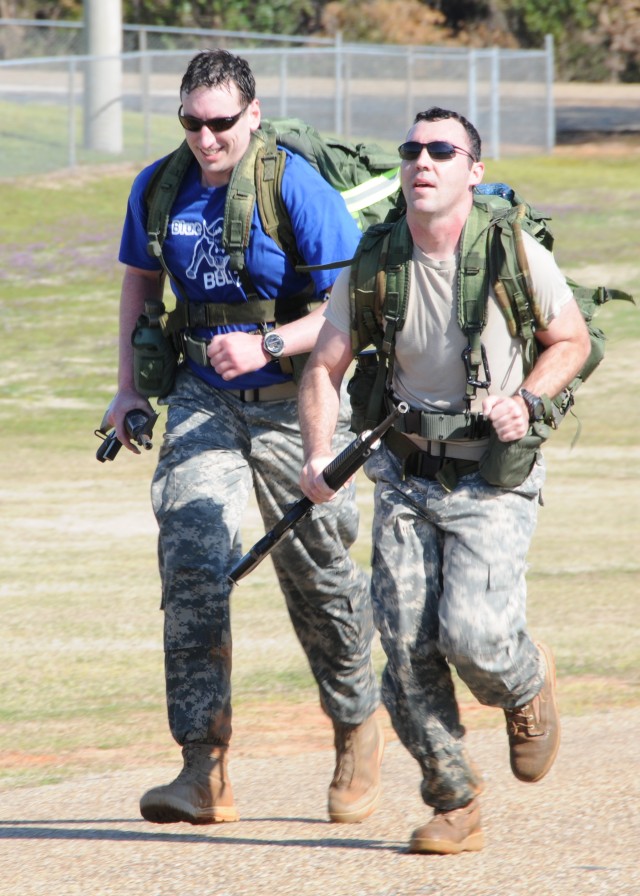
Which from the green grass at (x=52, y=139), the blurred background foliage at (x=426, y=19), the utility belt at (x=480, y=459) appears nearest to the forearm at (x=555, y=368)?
the utility belt at (x=480, y=459)

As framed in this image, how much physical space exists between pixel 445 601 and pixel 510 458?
430mm

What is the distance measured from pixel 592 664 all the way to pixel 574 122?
34.6 metres

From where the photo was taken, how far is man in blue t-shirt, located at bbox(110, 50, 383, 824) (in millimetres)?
4785

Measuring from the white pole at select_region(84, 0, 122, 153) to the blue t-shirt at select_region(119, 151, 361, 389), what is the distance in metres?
21.0

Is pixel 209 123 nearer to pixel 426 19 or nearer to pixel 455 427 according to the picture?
pixel 455 427

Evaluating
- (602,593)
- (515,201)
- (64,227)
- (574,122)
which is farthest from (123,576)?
(574,122)


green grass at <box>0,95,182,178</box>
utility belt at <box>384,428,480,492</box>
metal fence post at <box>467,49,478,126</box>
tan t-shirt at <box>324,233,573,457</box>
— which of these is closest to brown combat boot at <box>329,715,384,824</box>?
utility belt at <box>384,428,480,492</box>

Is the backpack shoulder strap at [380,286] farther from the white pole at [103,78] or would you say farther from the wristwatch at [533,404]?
the white pole at [103,78]

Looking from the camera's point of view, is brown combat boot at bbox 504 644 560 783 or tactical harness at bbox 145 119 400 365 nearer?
brown combat boot at bbox 504 644 560 783

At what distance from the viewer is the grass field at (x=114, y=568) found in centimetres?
674

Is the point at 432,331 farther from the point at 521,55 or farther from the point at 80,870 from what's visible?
the point at 521,55

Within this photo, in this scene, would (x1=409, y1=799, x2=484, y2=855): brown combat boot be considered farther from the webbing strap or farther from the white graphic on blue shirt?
the white graphic on blue shirt

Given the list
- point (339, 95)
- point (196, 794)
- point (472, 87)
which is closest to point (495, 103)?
point (472, 87)

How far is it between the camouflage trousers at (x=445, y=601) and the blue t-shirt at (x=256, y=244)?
32.3 inches
